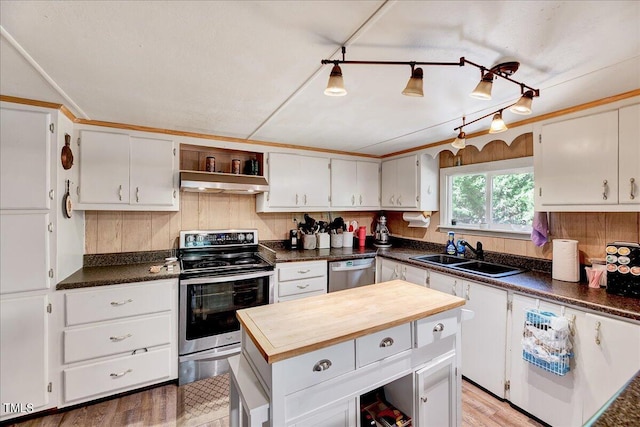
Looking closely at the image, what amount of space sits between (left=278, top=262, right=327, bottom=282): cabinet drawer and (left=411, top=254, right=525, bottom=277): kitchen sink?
0.95m

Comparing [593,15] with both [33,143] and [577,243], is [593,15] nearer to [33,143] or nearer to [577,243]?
[577,243]

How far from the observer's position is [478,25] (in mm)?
1104

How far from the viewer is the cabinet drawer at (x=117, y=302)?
199cm

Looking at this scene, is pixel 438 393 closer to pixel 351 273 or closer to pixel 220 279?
pixel 351 273

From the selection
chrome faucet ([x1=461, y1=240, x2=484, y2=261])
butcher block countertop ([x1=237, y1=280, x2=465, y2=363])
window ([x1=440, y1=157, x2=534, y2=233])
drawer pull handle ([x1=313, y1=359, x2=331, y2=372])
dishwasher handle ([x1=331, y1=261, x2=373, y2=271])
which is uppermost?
window ([x1=440, y1=157, x2=534, y2=233])

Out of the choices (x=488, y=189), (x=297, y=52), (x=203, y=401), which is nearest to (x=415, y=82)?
(x=297, y=52)

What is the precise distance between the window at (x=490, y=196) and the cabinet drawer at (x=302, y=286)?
1.58 metres

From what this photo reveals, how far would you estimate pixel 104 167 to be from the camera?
7.80 ft

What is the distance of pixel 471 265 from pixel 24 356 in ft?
11.8

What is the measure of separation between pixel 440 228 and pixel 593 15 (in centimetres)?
245

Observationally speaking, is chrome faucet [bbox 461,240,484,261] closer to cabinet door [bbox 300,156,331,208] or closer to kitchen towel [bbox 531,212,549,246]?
kitchen towel [bbox 531,212,549,246]

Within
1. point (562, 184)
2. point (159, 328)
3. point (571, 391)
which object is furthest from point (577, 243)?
point (159, 328)

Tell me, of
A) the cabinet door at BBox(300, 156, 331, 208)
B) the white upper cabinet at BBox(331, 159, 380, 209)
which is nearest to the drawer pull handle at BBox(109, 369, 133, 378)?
the cabinet door at BBox(300, 156, 331, 208)

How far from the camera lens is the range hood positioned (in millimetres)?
2529
